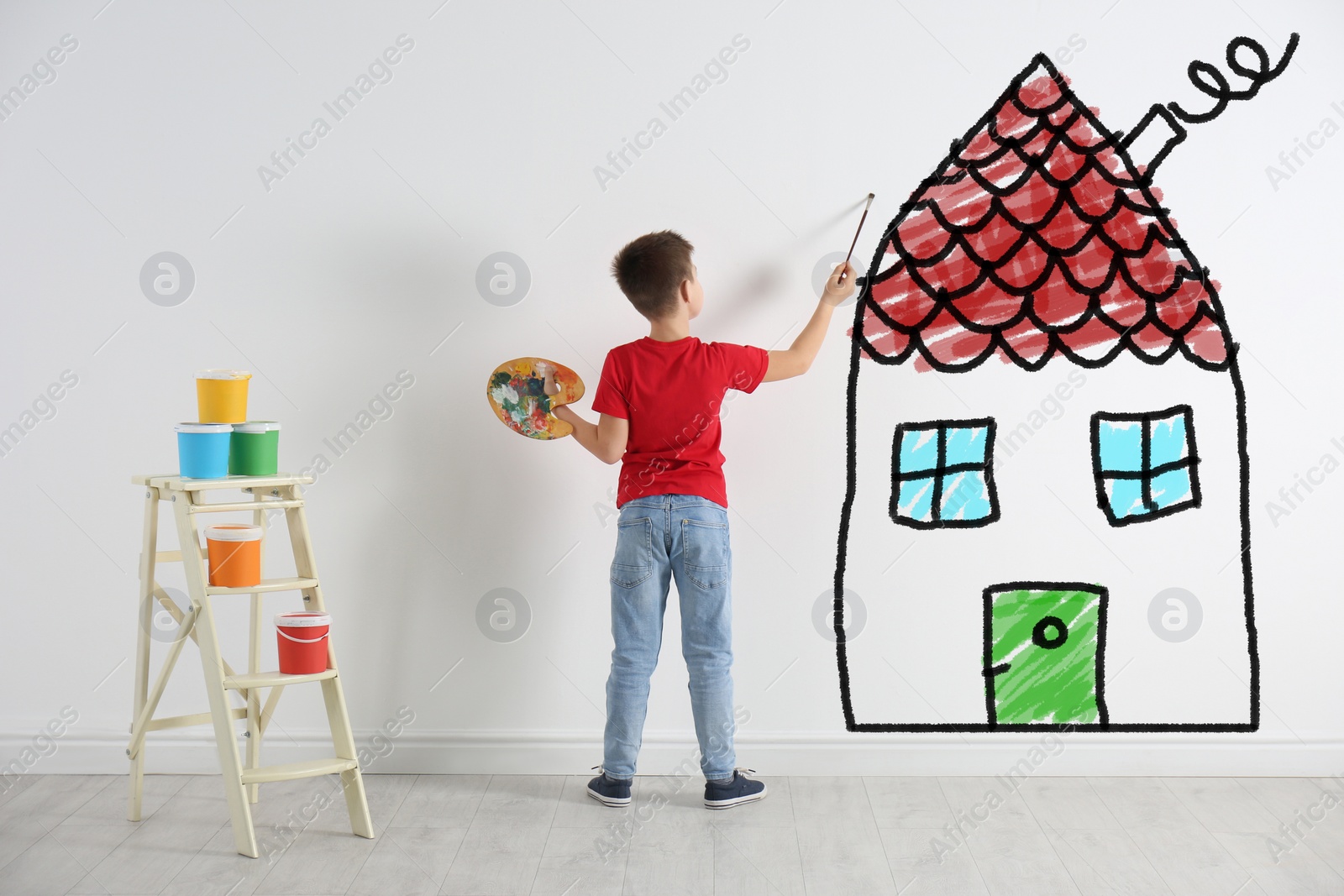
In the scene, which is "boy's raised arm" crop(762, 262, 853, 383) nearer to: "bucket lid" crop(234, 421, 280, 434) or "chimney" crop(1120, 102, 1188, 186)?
"chimney" crop(1120, 102, 1188, 186)

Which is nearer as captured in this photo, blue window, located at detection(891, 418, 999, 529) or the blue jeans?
the blue jeans

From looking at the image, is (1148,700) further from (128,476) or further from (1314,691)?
(128,476)

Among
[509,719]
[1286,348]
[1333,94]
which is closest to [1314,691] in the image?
[1286,348]

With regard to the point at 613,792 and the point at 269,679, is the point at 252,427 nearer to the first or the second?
the point at 269,679

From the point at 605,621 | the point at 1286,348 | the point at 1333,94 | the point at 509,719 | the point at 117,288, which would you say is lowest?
the point at 509,719

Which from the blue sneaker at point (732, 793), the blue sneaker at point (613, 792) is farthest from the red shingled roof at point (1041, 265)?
the blue sneaker at point (613, 792)

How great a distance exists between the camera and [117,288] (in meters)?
2.11

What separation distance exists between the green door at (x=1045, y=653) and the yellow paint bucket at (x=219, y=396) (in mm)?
1613

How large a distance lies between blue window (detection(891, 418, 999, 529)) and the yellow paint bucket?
135 centimetres

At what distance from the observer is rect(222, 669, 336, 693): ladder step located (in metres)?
1.71

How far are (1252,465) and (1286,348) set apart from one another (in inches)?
10.5

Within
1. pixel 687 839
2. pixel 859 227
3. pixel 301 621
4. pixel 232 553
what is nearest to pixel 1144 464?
pixel 859 227

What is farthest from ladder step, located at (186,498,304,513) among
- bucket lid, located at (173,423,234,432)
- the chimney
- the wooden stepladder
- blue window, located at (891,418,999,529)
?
the chimney

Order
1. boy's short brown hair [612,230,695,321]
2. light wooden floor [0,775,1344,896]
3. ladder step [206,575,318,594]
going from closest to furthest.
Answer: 1. light wooden floor [0,775,1344,896]
2. ladder step [206,575,318,594]
3. boy's short brown hair [612,230,695,321]
